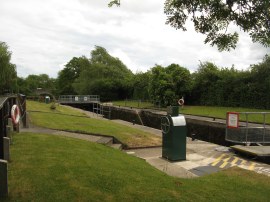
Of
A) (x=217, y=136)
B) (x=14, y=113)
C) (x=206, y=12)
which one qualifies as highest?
(x=206, y=12)

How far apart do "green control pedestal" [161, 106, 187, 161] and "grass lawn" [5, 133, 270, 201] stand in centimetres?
193

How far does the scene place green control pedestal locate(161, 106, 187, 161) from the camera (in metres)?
10.4

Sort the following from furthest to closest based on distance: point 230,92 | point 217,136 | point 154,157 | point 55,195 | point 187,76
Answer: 1. point 187,76
2. point 230,92
3. point 217,136
4. point 154,157
5. point 55,195

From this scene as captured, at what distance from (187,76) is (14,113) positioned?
29.7 m

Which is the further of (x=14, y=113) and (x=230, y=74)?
(x=230, y=74)

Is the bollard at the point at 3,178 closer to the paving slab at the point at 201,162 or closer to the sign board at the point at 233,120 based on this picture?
the paving slab at the point at 201,162

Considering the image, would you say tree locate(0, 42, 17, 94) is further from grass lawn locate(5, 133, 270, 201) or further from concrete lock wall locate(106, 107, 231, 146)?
grass lawn locate(5, 133, 270, 201)

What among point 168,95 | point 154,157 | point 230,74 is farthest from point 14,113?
point 230,74

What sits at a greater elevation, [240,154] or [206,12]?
[206,12]

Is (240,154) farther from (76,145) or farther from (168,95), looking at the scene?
(168,95)

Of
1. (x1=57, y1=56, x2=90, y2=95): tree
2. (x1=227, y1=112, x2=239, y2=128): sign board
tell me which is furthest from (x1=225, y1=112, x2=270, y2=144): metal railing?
(x1=57, y1=56, x2=90, y2=95): tree

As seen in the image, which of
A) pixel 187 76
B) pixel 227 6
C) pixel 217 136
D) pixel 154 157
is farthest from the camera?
pixel 187 76

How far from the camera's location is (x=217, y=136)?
19.0m

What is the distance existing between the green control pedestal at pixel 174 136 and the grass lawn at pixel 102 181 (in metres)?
1.93
